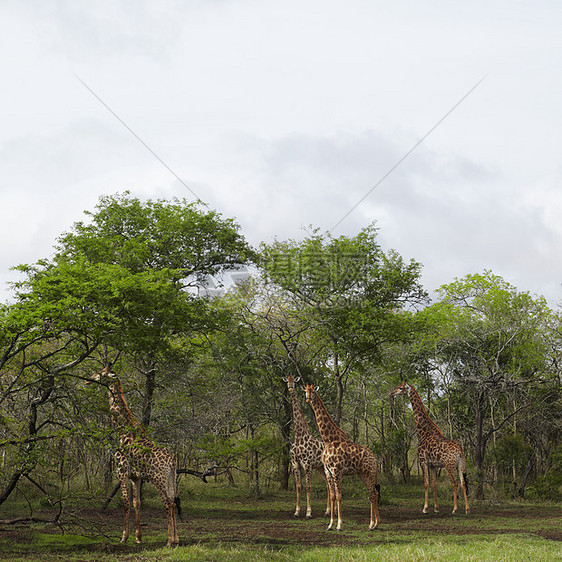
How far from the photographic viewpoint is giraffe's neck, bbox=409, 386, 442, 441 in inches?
755

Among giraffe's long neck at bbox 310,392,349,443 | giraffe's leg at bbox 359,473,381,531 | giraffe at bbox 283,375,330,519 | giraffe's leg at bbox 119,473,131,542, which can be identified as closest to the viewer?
giraffe's leg at bbox 119,473,131,542

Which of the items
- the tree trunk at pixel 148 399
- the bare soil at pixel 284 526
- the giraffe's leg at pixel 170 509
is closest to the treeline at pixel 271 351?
the tree trunk at pixel 148 399

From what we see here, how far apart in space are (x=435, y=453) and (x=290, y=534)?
700 cm

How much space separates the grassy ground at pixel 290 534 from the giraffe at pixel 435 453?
0.88m

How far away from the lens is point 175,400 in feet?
68.3

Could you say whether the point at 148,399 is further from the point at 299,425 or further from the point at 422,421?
the point at 422,421

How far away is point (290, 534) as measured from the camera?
13.5 meters

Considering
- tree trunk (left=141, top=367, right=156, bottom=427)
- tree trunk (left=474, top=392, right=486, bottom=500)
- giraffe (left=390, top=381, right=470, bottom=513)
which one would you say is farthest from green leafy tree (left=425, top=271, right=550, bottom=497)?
tree trunk (left=141, top=367, right=156, bottom=427)

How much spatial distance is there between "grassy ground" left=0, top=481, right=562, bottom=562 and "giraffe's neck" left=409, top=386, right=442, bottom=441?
240 cm

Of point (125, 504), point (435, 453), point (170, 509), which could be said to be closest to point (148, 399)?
point (125, 504)

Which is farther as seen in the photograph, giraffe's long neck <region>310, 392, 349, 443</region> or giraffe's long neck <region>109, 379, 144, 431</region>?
giraffe's long neck <region>310, 392, 349, 443</region>

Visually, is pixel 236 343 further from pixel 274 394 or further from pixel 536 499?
pixel 536 499

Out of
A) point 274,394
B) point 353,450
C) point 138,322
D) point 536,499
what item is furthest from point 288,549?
point 536,499

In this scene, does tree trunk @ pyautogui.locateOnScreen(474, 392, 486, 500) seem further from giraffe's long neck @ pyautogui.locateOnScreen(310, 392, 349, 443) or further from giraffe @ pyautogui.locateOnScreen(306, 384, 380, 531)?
giraffe's long neck @ pyautogui.locateOnScreen(310, 392, 349, 443)
